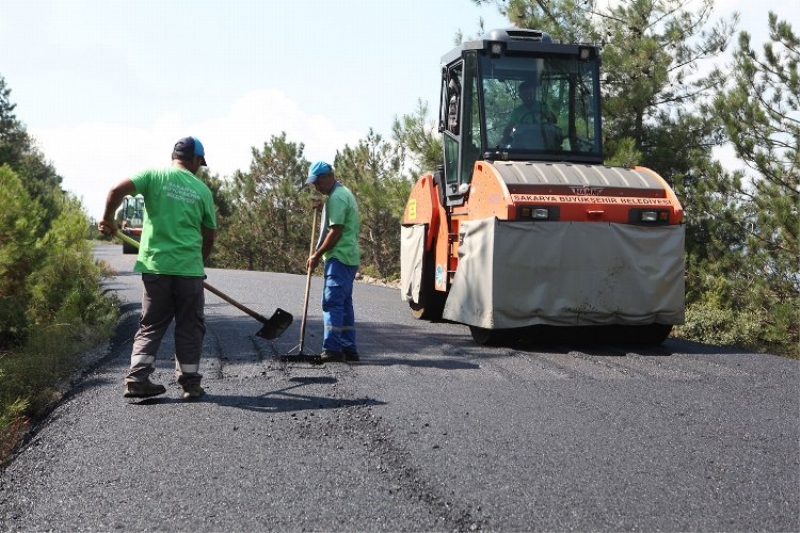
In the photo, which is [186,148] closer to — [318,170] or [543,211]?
[318,170]

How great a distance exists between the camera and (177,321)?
5.82 meters

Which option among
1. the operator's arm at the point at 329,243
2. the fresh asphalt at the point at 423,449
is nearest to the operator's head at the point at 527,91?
the operator's arm at the point at 329,243

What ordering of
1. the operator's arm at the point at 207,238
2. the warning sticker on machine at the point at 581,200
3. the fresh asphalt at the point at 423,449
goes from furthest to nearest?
1. the warning sticker on machine at the point at 581,200
2. the operator's arm at the point at 207,238
3. the fresh asphalt at the point at 423,449

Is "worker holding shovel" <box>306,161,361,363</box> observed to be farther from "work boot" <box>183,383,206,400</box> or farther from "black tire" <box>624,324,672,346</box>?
"black tire" <box>624,324,672,346</box>

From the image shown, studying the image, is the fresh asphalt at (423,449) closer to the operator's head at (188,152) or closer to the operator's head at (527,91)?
the operator's head at (188,152)

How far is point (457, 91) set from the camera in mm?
9164

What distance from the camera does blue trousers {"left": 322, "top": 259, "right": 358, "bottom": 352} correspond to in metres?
7.07

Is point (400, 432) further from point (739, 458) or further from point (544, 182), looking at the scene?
point (544, 182)

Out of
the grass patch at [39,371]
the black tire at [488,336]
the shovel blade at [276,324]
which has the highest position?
the shovel blade at [276,324]

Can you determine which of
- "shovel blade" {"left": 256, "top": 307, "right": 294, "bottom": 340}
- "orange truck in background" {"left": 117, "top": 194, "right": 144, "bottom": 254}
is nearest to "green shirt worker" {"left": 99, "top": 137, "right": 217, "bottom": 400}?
"shovel blade" {"left": 256, "top": 307, "right": 294, "bottom": 340}

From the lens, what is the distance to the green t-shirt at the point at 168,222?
5691 millimetres

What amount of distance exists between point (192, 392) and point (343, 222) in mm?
2180

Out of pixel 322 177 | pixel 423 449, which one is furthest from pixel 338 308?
pixel 423 449

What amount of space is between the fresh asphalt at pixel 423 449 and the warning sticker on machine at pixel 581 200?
4.94ft
